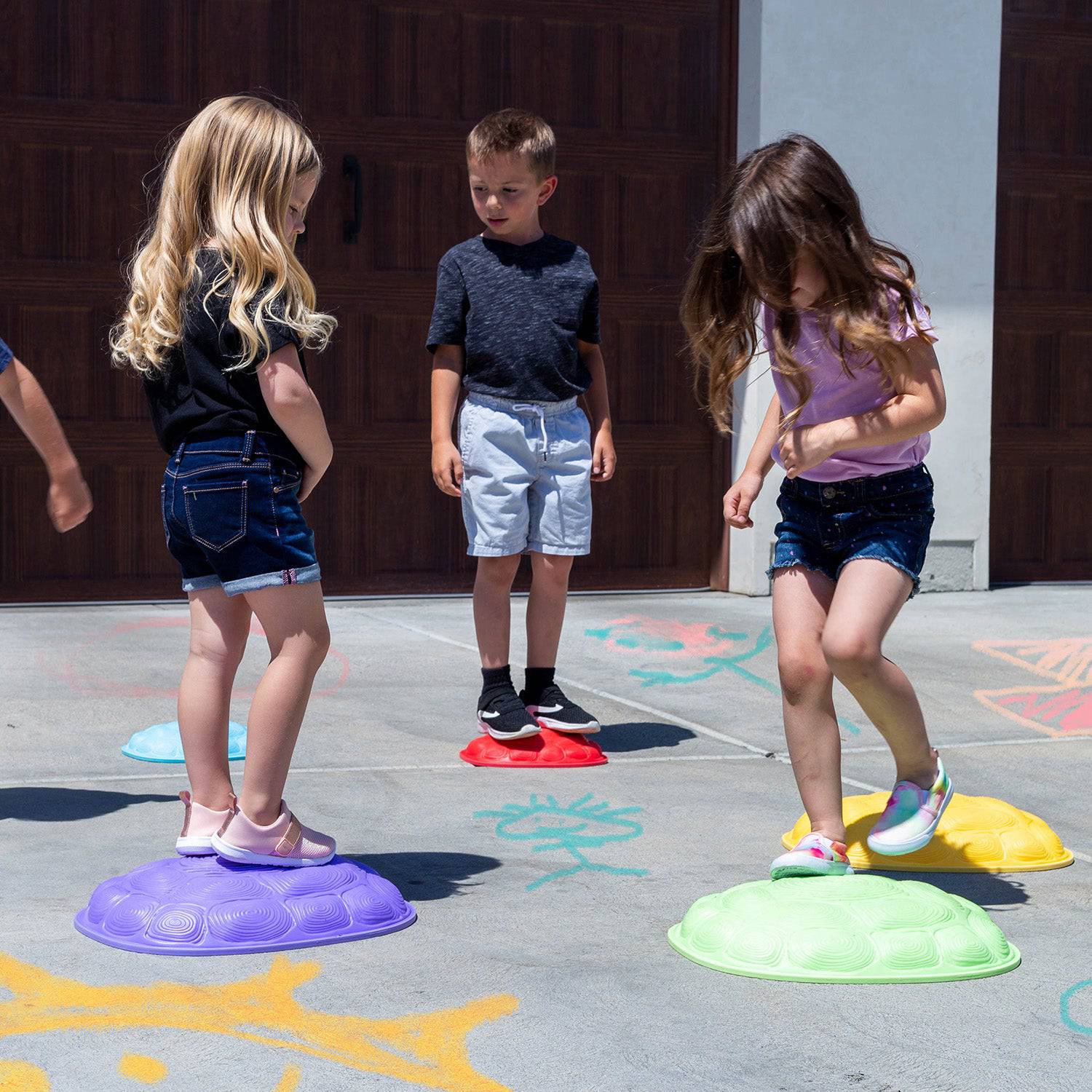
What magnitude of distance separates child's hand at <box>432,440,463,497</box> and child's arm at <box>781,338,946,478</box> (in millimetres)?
1472

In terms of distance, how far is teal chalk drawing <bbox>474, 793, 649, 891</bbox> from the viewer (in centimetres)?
320

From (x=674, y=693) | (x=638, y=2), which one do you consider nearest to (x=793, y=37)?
(x=638, y=2)

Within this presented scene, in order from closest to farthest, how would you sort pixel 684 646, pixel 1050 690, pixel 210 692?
pixel 210 692
pixel 1050 690
pixel 684 646

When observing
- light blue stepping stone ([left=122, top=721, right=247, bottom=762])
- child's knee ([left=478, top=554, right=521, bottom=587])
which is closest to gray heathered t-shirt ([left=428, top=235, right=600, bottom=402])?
child's knee ([left=478, top=554, right=521, bottom=587])

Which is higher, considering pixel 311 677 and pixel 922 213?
pixel 922 213

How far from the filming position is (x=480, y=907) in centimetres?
288

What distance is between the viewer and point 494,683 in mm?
4312

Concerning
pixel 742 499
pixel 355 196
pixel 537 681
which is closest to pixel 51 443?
pixel 742 499

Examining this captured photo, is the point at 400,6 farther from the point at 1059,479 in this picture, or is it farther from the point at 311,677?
the point at 311,677

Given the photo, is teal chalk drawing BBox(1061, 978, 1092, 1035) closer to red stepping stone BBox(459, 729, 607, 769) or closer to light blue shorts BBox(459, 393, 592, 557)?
red stepping stone BBox(459, 729, 607, 769)

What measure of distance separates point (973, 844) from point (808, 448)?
0.96 m

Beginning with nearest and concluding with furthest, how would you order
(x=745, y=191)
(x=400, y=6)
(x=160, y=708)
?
(x=745, y=191)
(x=160, y=708)
(x=400, y=6)

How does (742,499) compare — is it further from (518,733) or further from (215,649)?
(518,733)

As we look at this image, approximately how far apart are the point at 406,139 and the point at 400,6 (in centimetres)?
61
